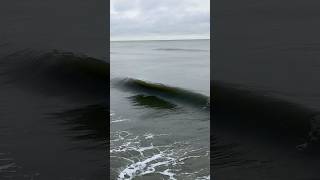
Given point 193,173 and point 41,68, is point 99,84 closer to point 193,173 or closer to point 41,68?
point 41,68

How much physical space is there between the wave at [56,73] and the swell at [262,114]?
4304 mm

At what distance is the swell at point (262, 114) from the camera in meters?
13.9

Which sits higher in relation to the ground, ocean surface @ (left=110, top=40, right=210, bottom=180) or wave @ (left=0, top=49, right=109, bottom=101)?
wave @ (left=0, top=49, right=109, bottom=101)

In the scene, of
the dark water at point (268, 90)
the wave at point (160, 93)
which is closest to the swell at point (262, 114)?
the dark water at point (268, 90)

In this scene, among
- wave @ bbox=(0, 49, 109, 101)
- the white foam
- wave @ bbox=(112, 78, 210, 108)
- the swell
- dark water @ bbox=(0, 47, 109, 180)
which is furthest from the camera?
wave @ bbox=(112, 78, 210, 108)

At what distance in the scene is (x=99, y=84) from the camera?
48.3ft

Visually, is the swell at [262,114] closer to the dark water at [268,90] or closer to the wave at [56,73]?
the dark water at [268,90]

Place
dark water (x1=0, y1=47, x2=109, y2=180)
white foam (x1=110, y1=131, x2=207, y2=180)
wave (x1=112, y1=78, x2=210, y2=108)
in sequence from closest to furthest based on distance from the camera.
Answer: dark water (x1=0, y1=47, x2=109, y2=180), white foam (x1=110, y1=131, x2=207, y2=180), wave (x1=112, y1=78, x2=210, y2=108)

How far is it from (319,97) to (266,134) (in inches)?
127

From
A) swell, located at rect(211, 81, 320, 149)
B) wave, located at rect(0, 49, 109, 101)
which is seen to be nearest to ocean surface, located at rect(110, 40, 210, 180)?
swell, located at rect(211, 81, 320, 149)

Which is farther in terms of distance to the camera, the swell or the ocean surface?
the swell

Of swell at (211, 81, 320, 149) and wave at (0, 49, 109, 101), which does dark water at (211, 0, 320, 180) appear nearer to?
swell at (211, 81, 320, 149)

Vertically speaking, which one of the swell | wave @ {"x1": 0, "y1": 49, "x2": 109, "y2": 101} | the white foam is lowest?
the white foam

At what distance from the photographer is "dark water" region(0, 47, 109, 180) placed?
10.9 meters
